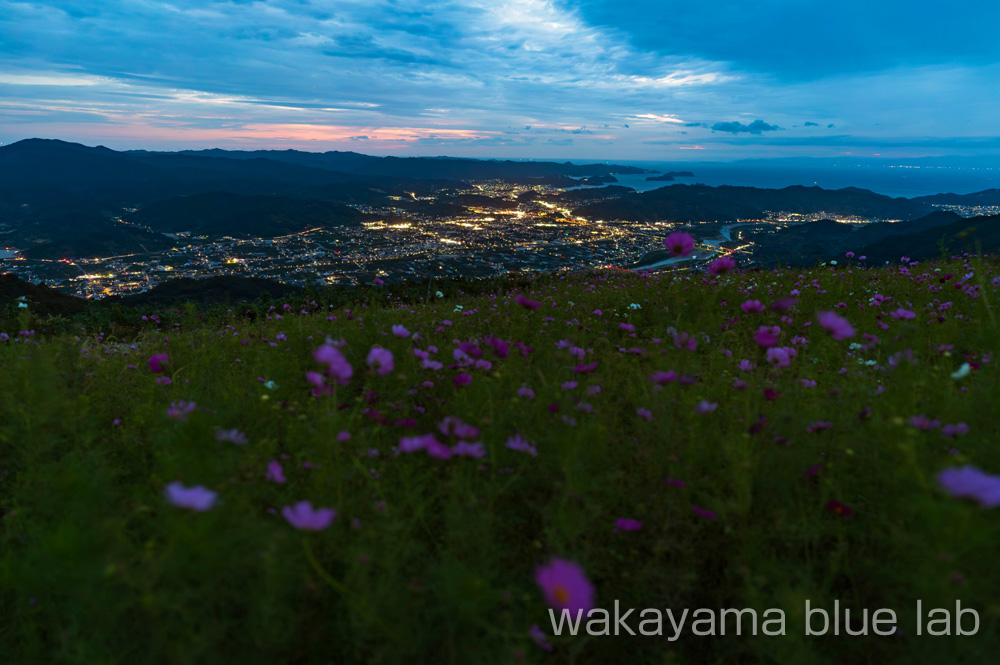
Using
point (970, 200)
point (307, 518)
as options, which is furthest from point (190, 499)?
point (970, 200)

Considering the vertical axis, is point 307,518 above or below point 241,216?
below

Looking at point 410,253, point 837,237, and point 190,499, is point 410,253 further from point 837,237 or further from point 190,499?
point 837,237

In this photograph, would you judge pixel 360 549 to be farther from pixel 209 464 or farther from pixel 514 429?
pixel 514 429

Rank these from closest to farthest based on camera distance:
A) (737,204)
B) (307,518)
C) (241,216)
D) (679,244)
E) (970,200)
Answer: (307,518) → (679,244) → (241,216) → (970,200) → (737,204)

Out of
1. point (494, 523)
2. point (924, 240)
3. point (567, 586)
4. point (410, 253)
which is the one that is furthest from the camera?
point (410, 253)

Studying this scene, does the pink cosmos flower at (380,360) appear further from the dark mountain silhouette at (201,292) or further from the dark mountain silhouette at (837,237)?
the dark mountain silhouette at (837,237)

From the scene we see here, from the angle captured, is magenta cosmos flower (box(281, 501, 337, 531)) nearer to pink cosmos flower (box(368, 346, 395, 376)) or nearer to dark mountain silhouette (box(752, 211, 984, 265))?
pink cosmos flower (box(368, 346, 395, 376))

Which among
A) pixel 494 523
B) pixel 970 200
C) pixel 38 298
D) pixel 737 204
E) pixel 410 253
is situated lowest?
pixel 38 298

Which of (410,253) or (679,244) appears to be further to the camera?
(410,253)
